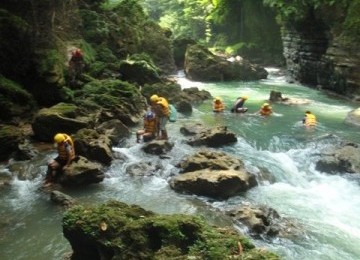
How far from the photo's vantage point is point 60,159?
432 inches

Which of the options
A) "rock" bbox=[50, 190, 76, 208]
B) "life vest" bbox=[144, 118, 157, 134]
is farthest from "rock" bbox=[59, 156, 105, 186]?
"life vest" bbox=[144, 118, 157, 134]

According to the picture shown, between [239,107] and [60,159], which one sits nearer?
[60,159]

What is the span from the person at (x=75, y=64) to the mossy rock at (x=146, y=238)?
1173cm

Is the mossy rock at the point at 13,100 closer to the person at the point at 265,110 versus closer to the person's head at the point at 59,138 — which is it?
the person's head at the point at 59,138

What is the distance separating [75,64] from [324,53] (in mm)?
14422

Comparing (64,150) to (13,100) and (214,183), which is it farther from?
(13,100)

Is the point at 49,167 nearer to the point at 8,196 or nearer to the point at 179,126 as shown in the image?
the point at 8,196

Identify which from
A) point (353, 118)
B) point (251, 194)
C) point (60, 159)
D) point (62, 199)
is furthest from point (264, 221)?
point (353, 118)

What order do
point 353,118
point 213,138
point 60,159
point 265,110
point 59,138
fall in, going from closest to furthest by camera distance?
1. point 59,138
2. point 60,159
3. point 213,138
4. point 353,118
5. point 265,110

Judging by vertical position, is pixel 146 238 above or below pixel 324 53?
below

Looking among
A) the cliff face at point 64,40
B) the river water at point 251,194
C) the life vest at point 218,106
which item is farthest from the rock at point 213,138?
the cliff face at point 64,40

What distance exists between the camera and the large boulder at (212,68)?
28.7 m

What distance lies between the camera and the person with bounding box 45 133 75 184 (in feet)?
35.6

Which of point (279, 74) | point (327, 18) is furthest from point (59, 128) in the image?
point (279, 74)
